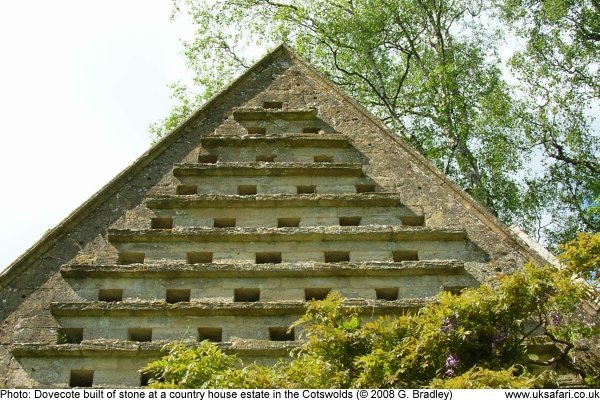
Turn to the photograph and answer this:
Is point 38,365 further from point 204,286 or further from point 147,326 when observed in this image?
point 204,286

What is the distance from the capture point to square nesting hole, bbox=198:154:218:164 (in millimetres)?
12102

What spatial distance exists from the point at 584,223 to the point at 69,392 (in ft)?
46.4

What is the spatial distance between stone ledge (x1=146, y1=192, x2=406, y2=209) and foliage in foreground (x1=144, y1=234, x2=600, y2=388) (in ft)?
6.36

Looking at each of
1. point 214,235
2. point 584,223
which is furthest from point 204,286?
point 584,223

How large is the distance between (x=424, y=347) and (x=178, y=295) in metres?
2.84

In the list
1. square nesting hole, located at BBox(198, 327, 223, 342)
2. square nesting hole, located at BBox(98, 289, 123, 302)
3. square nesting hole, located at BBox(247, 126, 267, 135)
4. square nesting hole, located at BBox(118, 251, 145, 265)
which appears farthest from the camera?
square nesting hole, located at BBox(247, 126, 267, 135)

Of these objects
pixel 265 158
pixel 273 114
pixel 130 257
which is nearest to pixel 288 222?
pixel 265 158

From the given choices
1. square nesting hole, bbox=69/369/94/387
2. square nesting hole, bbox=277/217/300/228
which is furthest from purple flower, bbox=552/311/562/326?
square nesting hole, bbox=69/369/94/387

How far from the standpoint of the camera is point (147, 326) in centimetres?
997

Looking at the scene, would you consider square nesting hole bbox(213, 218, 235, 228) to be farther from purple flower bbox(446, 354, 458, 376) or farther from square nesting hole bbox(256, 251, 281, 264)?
purple flower bbox(446, 354, 458, 376)

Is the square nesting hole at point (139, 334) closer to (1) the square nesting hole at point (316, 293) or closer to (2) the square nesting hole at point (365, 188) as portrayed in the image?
(1) the square nesting hole at point (316, 293)

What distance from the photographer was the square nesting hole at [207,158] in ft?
39.7

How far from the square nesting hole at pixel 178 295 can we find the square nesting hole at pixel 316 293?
124 cm
